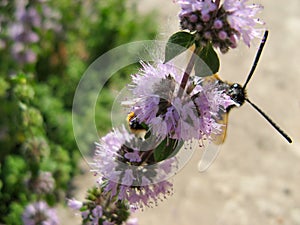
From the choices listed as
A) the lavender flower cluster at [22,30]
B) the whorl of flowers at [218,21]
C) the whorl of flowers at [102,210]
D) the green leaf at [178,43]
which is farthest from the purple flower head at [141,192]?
the lavender flower cluster at [22,30]

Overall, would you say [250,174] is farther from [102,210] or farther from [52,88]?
[102,210]

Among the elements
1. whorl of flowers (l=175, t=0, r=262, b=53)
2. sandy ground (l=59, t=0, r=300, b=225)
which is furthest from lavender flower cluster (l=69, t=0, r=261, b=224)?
sandy ground (l=59, t=0, r=300, b=225)

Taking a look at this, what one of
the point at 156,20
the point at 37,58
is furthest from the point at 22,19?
the point at 156,20

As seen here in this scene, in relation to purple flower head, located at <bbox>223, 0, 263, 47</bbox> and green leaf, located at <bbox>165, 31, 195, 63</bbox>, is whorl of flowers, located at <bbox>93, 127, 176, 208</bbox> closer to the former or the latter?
green leaf, located at <bbox>165, 31, 195, 63</bbox>

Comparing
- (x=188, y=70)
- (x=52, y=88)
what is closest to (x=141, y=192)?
(x=188, y=70)

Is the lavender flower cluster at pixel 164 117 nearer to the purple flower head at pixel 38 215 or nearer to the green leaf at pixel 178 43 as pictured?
the green leaf at pixel 178 43

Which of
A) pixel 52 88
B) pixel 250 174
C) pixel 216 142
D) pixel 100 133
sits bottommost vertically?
pixel 216 142
